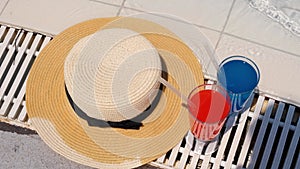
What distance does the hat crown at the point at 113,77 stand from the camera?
7.39ft

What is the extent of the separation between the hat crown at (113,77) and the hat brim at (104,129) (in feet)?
0.38

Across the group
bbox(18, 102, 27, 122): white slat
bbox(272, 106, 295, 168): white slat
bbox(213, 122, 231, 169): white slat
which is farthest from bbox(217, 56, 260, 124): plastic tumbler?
bbox(18, 102, 27, 122): white slat

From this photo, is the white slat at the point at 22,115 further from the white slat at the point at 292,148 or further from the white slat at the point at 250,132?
the white slat at the point at 292,148

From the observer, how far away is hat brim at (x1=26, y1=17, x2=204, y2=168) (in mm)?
2348

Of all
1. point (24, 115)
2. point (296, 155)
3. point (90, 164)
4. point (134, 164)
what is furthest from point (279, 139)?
point (24, 115)

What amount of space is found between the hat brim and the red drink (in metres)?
0.17

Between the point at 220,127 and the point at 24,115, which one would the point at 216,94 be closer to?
the point at 220,127

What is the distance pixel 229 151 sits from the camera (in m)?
2.43

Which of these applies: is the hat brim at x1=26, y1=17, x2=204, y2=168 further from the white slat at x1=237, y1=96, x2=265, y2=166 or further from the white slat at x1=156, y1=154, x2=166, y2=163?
the white slat at x1=237, y1=96, x2=265, y2=166

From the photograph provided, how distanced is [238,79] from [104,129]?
26.5 inches

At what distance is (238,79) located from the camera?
238 centimetres

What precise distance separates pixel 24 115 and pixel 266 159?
3.93 ft

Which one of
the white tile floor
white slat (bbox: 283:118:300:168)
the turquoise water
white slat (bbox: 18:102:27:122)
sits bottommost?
white slat (bbox: 18:102:27:122)

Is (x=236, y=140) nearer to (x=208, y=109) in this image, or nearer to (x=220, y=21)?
(x=208, y=109)
